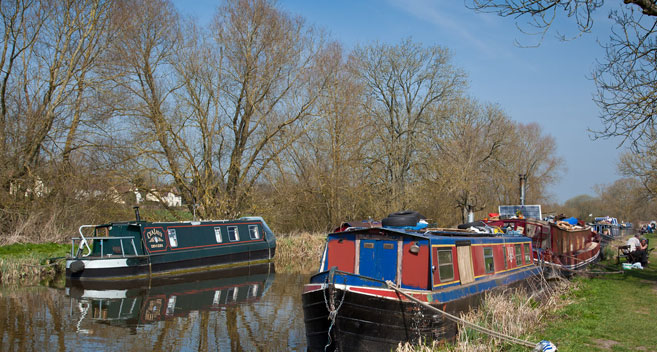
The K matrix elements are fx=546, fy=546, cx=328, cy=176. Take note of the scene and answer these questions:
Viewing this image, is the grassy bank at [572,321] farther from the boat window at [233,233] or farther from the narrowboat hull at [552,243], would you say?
the boat window at [233,233]

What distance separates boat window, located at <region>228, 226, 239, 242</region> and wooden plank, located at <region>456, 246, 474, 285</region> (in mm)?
12970

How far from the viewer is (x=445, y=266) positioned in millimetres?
9531

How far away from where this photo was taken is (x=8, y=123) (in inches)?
834

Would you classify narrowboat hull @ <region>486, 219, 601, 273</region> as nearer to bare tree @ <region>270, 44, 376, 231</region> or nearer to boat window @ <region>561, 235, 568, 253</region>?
boat window @ <region>561, 235, 568, 253</region>

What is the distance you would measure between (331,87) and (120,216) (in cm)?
1130

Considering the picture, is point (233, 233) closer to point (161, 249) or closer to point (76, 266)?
point (161, 249)

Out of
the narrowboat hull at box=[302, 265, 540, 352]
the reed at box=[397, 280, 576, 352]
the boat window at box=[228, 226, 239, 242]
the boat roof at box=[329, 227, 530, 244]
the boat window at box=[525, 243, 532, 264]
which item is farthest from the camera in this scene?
the boat window at box=[228, 226, 239, 242]

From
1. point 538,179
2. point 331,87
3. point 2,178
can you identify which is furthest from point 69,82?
point 538,179

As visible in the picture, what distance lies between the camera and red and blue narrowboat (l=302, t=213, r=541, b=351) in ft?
27.5

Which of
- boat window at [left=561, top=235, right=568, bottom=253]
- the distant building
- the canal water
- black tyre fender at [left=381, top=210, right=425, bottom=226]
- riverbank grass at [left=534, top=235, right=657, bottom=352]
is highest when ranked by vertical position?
the distant building

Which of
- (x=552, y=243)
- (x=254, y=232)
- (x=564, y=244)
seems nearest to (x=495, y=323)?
(x=552, y=243)

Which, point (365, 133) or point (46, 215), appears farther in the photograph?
point (365, 133)

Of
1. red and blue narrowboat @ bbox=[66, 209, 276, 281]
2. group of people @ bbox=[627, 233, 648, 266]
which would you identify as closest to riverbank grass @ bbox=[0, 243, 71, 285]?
red and blue narrowboat @ bbox=[66, 209, 276, 281]

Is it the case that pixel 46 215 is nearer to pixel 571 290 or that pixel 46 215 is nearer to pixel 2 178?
pixel 2 178
